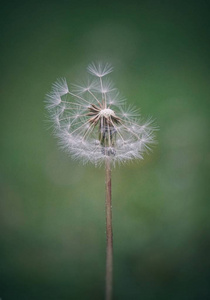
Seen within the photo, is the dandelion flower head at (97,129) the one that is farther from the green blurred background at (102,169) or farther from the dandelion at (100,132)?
the green blurred background at (102,169)

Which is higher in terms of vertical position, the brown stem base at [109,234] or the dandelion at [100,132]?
the dandelion at [100,132]

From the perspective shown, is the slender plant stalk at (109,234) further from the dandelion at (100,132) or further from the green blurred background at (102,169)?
the green blurred background at (102,169)

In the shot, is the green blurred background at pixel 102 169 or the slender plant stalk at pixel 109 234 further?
the green blurred background at pixel 102 169

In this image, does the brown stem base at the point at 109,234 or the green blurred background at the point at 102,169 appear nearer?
the brown stem base at the point at 109,234

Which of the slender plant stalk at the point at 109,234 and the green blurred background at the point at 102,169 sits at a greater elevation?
the green blurred background at the point at 102,169

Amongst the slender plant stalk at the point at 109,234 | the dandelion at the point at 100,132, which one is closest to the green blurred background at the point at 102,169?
the slender plant stalk at the point at 109,234

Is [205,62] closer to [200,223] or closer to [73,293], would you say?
[200,223]

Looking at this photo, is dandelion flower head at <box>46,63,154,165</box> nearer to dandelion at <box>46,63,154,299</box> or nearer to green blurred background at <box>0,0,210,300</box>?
dandelion at <box>46,63,154,299</box>

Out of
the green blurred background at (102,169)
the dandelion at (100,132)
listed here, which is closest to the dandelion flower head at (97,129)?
the dandelion at (100,132)
